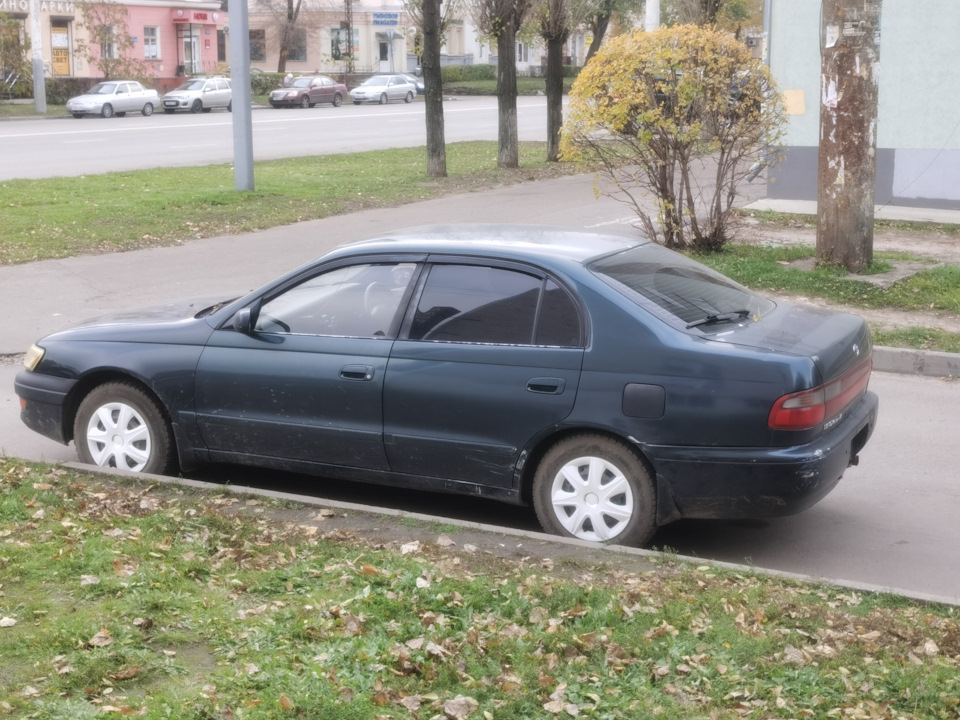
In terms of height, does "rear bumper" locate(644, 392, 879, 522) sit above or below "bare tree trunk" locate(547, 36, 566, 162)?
below

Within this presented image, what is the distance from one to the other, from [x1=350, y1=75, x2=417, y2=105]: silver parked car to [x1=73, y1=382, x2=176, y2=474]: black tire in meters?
55.5

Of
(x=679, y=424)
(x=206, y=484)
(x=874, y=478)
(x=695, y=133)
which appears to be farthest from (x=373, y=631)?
(x=695, y=133)

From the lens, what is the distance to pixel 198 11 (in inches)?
2653

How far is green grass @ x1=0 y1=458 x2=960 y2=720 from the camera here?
13.2ft

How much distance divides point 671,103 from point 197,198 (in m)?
9.18

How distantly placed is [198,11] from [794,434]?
67017 mm

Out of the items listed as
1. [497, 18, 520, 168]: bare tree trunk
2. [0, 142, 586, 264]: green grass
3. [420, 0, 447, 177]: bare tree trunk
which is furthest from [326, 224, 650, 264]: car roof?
[497, 18, 520, 168]: bare tree trunk

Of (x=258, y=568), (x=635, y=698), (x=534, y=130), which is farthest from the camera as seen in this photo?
(x=534, y=130)

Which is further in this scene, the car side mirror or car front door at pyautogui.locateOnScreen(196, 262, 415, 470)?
the car side mirror

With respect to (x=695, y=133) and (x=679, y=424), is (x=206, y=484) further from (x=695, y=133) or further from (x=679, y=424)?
(x=695, y=133)

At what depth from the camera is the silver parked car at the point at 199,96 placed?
164ft

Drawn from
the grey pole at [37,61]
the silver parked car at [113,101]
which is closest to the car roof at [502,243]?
the silver parked car at [113,101]

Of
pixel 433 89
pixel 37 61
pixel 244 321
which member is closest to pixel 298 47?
pixel 37 61

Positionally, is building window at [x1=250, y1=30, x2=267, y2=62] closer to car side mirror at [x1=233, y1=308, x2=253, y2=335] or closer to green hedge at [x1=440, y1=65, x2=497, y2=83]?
green hedge at [x1=440, y1=65, x2=497, y2=83]
